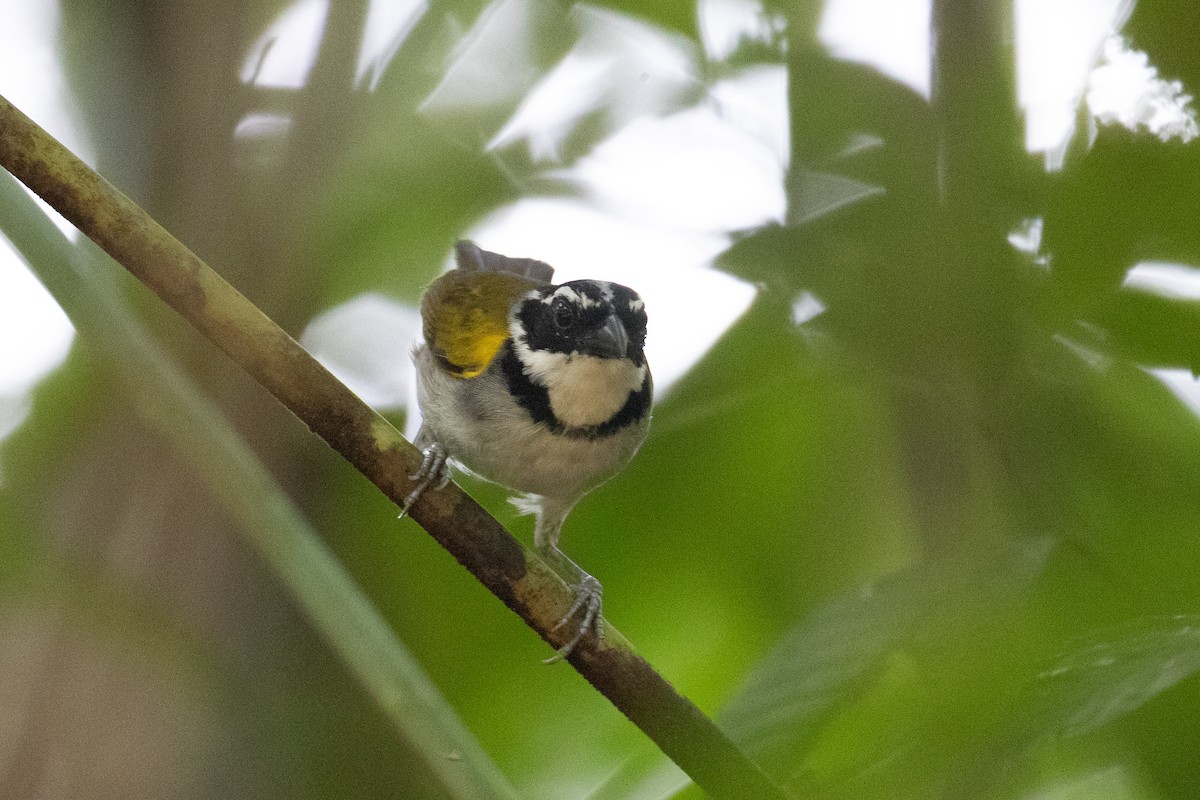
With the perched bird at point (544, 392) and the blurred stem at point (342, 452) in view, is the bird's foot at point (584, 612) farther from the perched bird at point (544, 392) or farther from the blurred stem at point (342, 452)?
the perched bird at point (544, 392)

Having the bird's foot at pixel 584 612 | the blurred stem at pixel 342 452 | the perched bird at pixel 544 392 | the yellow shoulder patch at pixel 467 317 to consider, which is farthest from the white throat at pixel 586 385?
the blurred stem at pixel 342 452

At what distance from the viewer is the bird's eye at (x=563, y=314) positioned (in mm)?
2316

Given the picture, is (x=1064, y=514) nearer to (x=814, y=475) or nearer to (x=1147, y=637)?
(x=1147, y=637)

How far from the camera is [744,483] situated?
4.50 feet

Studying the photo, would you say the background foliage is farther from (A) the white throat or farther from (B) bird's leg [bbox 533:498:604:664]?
(A) the white throat

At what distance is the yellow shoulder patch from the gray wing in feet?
0.12

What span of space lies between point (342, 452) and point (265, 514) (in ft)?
0.46

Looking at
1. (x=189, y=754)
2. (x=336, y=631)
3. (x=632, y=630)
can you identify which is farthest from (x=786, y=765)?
(x=189, y=754)

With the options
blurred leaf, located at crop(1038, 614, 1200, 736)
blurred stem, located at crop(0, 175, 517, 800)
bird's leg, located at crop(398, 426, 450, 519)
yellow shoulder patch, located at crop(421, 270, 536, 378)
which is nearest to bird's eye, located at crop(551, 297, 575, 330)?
yellow shoulder patch, located at crop(421, 270, 536, 378)

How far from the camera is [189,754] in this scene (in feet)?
5.52

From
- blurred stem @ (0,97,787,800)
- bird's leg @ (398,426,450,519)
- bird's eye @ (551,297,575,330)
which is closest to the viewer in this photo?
Answer: blurred stem @ (0,97,787,800)

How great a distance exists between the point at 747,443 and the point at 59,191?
0.83 metres

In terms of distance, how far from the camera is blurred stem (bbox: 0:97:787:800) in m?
1.07

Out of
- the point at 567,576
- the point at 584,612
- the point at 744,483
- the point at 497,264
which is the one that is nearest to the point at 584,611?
the point at 584,612
